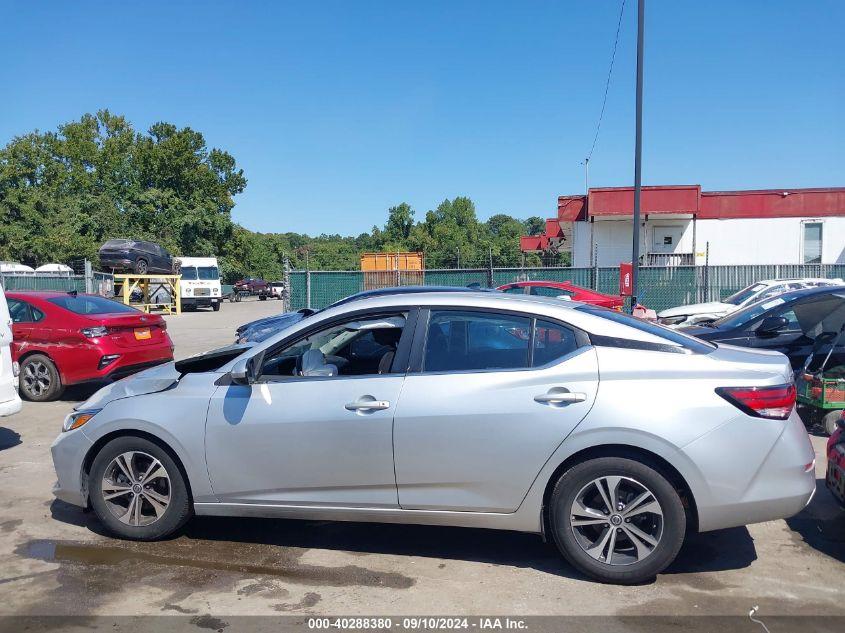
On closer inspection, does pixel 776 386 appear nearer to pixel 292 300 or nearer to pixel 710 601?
pixel 710 601

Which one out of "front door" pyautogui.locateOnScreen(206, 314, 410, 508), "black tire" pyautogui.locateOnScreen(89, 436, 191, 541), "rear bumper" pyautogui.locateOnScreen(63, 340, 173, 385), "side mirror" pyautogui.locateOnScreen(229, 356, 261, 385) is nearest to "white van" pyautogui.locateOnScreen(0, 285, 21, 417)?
"rear bumper" pyautogui.locateOnScreen(63, 340, 173, 385)

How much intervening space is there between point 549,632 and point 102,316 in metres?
8.16

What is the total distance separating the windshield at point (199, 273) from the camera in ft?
127

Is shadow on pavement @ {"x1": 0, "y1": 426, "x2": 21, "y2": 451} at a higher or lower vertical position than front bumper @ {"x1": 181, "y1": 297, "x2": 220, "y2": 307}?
lower

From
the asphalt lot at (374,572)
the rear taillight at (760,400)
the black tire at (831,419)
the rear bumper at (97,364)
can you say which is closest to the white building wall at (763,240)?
the black tire at (831,419)

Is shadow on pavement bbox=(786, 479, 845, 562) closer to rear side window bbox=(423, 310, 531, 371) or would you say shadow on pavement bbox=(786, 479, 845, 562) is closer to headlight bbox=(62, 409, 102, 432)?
rear side window bbox=(423, 310, 531, 371)

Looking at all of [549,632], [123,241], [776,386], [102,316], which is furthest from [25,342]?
[123,241]

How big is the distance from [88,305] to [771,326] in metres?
8.96

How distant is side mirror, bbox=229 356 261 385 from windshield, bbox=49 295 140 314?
6337 mm

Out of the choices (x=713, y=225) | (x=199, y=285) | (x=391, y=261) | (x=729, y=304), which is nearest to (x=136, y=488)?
(x=729, y=304)

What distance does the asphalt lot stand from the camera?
3.92 meters

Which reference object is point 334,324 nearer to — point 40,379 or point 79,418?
point 79,418

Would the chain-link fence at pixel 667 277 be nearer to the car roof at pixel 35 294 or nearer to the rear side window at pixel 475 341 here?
the car roof at pixel 35 294

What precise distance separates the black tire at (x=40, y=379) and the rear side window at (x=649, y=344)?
25.8 feet
